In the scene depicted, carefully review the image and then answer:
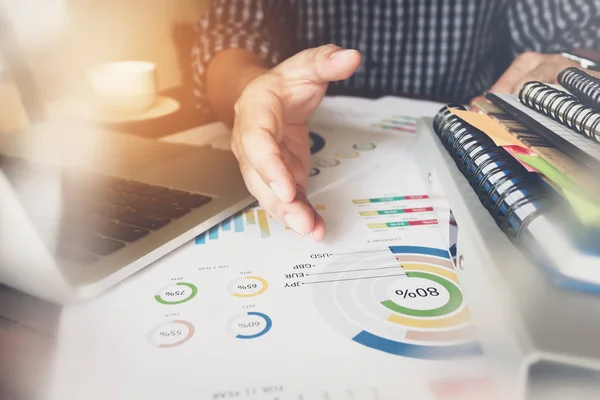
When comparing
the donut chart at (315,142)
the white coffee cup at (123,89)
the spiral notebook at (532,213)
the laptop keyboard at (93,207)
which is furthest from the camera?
the white coffee cup at (123,89)

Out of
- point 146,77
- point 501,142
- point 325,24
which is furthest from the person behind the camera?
point 325,24

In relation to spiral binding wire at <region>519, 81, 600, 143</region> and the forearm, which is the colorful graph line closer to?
spiral binding wire at <region>519, 81, 600, 143</region>

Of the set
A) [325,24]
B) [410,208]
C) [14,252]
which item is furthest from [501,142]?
[325,24]

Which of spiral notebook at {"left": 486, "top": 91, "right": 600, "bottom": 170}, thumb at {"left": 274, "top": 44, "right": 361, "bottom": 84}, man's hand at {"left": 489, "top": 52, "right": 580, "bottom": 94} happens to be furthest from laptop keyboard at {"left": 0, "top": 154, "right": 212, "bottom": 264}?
man's hand at {"left": 489, "top": 52, "right": 580, "bottom": 94}

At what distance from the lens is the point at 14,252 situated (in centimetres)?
29

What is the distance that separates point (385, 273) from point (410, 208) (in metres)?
0.10

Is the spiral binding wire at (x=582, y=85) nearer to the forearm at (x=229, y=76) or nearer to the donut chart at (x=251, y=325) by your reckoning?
the donut chart at (x=251, y=325)

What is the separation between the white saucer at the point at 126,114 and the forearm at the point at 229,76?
0.06 m

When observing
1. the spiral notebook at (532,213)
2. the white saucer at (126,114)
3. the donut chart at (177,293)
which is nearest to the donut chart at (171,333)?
the donut chart at (177,293)

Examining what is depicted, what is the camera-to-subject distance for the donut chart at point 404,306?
10.2 inches

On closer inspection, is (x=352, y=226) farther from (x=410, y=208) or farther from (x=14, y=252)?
(x=14, y=252)

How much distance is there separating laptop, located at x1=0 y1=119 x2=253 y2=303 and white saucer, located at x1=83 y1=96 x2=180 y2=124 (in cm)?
5

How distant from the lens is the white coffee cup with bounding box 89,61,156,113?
64cm

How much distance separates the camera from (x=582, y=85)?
33 centimetres
